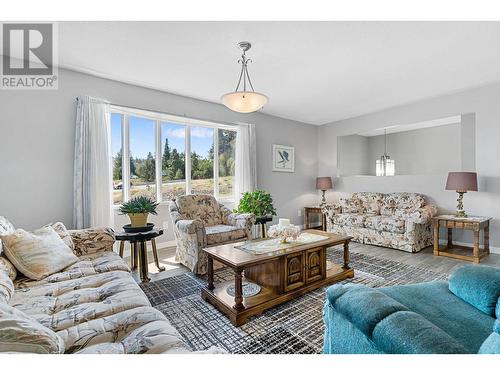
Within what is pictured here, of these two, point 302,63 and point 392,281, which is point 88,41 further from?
point 392,281

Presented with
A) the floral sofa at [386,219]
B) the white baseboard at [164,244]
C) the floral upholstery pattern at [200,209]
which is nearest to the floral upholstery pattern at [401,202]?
the floral sofa at [386,219]

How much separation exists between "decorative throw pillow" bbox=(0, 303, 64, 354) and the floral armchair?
197 centimetres

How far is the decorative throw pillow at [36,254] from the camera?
1740 millimetres

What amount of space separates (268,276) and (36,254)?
182cm

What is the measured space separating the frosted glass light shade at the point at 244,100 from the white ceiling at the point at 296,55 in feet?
1.69

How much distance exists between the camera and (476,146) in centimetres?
387

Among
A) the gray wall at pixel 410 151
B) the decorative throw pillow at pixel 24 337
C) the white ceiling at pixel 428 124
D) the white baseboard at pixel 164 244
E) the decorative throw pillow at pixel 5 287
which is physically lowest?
the white baseboard at pixel 164 244

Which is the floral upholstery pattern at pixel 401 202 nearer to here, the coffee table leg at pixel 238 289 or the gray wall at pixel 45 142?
the coffee table leg at pixel 238 289

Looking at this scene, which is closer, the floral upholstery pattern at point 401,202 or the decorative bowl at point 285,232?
the decorative bowl at point 285,232

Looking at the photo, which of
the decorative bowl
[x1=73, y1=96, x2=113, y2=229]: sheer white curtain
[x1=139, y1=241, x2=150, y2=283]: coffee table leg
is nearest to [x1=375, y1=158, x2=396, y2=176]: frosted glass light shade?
the decorative bowl

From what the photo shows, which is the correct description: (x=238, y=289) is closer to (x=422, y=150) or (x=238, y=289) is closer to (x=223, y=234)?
(x=223, y=234)

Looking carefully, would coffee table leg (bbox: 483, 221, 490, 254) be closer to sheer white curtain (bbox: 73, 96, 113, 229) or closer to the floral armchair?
the floral armchair

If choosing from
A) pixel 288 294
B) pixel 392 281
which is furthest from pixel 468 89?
pixel 288 294

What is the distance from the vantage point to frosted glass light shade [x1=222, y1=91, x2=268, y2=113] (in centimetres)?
241
